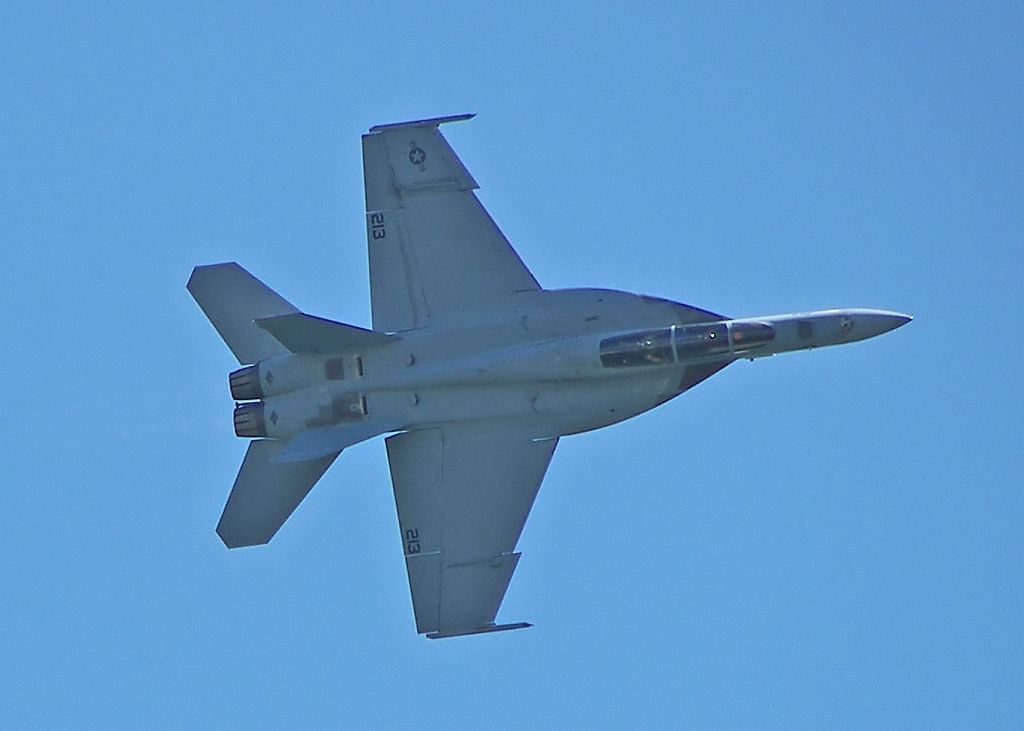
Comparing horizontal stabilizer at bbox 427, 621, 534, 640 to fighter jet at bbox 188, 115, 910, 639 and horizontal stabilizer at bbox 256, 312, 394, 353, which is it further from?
horizontal stabilizer at bbox 256, 312, 394, 353

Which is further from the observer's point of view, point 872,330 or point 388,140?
point 388,140

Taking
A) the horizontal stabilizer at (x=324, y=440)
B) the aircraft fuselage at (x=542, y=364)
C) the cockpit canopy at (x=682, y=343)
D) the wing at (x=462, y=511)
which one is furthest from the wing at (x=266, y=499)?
the cockpit canopy at (x=682, y=343)

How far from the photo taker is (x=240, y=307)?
28781 millimetres

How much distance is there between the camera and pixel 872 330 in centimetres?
2697

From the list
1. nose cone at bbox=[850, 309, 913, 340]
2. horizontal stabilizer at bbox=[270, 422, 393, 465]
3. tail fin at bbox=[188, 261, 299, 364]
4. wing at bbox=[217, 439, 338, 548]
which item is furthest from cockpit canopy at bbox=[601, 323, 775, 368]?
tail fin at bbox=[188, 261, 299, 364]

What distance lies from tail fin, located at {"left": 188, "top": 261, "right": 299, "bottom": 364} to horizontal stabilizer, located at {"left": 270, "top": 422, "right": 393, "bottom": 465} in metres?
1.37

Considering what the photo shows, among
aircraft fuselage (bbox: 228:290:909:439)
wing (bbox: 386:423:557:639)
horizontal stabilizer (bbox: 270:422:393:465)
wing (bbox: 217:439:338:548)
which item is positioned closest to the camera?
aircraft fuselage (bbox: 228:290:909:439)

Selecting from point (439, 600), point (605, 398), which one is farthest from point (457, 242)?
point (439, 600)

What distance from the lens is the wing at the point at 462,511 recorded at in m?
27.5

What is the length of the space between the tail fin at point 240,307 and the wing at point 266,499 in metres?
1.32

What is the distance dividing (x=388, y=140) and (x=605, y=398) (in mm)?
4746

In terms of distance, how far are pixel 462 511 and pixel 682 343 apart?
12.1 ft

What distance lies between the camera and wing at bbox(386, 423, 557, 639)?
27.5m

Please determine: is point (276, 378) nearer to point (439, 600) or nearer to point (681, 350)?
point (439, 600)
